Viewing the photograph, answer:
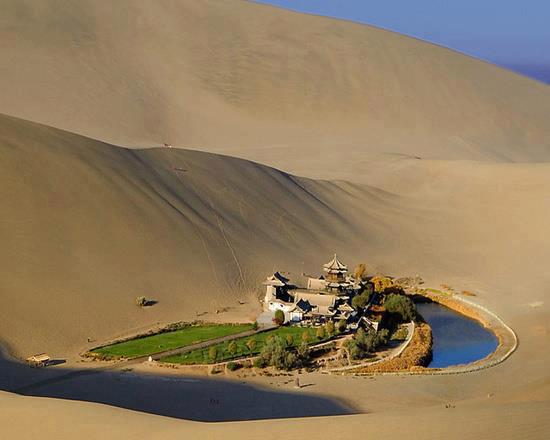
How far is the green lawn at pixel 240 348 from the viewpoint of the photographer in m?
21.8

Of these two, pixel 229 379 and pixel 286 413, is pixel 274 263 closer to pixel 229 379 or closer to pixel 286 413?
pixel 229 379

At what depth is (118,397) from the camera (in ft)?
61.9

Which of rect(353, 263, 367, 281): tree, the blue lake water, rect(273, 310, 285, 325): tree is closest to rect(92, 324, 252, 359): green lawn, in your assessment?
rect(273, 310, 285, 325): tree

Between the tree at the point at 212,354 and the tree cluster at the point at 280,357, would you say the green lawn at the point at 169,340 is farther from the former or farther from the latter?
the tree cluster at the point at 280,357

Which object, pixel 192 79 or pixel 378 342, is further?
pixel 192 79

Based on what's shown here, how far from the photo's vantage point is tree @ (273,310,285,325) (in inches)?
985

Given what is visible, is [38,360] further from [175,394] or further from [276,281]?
[276,281]

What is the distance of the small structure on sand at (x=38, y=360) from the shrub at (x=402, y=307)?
1064 cm

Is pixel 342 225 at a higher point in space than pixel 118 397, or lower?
higher

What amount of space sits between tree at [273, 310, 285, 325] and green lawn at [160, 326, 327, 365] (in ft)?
A: 0.74

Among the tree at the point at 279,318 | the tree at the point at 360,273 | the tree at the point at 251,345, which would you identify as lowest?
the tree at the point at 251,345

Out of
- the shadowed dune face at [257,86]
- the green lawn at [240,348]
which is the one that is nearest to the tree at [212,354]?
the green lawn at [240,348]

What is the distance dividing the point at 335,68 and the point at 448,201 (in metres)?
30.0

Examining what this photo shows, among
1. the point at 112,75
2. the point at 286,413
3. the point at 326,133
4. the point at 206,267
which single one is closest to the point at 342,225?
the point at 206,267
